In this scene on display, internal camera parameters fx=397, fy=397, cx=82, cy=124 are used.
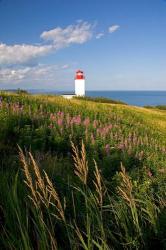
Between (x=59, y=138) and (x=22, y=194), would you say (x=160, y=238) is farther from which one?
(x=59, y=138)

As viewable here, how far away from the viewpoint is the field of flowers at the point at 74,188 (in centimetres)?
302

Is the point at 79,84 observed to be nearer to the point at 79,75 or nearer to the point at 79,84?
the point at 79,84

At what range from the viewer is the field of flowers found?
9.92 ft

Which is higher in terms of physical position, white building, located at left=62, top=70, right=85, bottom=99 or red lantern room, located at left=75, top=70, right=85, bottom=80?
red lantern room, located at left=75, top=70, right=85, bottom=80

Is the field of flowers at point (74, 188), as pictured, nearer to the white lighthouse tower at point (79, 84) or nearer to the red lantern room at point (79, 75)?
the white lighthouse tower at point (79, 84)

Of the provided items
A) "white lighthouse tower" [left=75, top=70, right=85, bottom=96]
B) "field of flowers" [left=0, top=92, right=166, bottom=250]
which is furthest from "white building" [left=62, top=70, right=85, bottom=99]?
"field of flowers" [left=0, top=92, right=166, bottom=250]

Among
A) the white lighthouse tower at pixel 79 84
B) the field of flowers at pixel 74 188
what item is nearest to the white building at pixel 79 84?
the white lighthouse tower at pixel 79 84

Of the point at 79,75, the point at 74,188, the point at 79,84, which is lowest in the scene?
the point at 74,188

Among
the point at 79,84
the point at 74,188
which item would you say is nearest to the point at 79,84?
the point at 79,84

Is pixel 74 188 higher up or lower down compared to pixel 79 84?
lower down

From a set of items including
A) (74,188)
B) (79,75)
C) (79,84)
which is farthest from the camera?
(79,75)

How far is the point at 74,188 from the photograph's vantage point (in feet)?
15.3

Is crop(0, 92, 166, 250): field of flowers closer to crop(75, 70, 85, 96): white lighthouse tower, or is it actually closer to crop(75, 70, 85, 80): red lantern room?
crop(75, 70, 85, 96): white lighthouse tower

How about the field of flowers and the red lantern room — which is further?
the red lantern room
